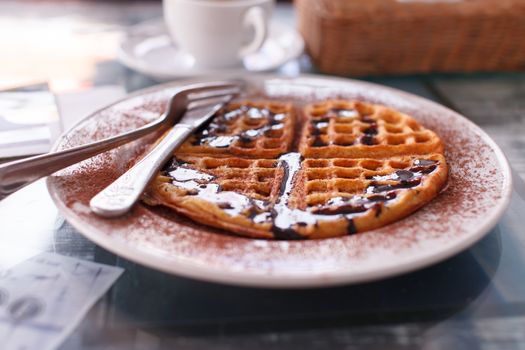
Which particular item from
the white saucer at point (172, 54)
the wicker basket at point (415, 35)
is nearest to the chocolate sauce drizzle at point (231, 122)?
the white saucer at point (172, 54)

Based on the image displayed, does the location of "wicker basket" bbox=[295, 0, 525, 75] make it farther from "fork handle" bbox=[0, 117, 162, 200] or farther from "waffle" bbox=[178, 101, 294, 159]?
"fork handle" bbox=[0, 117, 162, 200]

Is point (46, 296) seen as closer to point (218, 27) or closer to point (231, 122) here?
point (231, 122)

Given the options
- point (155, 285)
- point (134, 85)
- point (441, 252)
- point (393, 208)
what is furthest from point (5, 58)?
point (441, 252)

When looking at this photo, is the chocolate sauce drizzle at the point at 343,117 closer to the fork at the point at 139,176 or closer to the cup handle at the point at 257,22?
the fork at the point at 139,176

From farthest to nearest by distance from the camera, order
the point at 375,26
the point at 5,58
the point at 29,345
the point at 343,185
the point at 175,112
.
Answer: the point at 5,58, the point at 375,26, the point at 175,112, the point at 343,185, the point at 29,345

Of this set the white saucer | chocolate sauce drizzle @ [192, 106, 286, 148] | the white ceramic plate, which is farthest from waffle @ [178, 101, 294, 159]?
the white saucer

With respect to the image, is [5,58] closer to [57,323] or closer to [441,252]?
[57,323]
